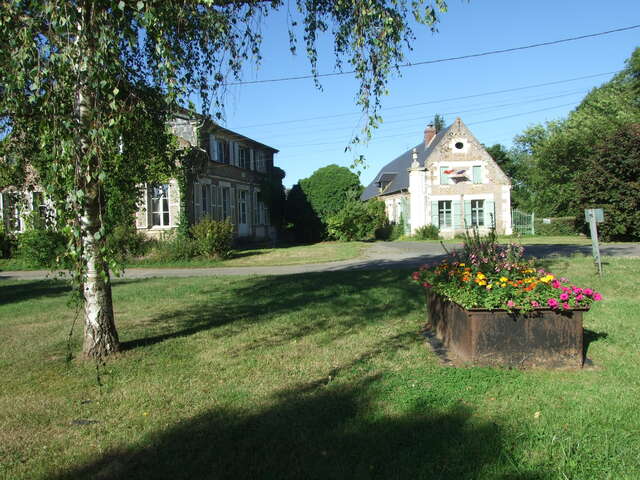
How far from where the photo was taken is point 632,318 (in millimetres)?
7191

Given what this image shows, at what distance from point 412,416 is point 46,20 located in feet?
14.2

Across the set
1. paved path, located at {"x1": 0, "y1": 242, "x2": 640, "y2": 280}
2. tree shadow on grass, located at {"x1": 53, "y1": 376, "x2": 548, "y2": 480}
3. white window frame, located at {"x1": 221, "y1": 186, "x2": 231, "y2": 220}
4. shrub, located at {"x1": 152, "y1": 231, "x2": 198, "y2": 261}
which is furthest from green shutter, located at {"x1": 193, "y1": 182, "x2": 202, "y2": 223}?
tree shadow on grass, located at {"x1": 53, "y1": 376, "x2": 548, "y2": 480}

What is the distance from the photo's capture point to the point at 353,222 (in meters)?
28.1

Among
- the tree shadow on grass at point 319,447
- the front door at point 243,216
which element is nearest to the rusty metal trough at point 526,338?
the tree shadow on grass at point 319,447

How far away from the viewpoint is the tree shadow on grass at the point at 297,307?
23.2ft

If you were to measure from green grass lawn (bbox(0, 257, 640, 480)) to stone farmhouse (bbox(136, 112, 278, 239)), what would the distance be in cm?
1273

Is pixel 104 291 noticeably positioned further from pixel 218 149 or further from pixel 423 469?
pixel 218 149

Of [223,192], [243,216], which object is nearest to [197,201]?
[223,192]

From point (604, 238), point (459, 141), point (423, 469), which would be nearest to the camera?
point (423, 469)

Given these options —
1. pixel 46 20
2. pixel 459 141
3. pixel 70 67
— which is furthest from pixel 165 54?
pixel 459 141

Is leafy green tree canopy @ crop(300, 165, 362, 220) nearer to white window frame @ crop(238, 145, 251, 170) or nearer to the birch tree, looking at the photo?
white window frame @ crop(238, 145, 251, 170)

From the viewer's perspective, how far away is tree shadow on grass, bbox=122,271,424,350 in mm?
7059

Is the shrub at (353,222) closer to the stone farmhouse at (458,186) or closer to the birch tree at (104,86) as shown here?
the stone farmhouse at (458,186)

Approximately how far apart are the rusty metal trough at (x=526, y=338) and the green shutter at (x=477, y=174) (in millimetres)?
28834
